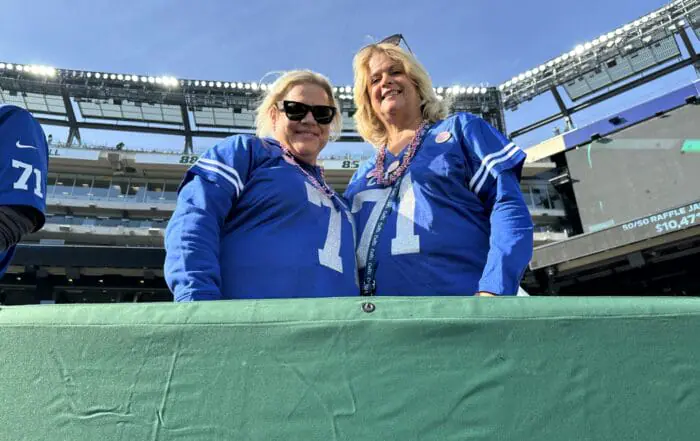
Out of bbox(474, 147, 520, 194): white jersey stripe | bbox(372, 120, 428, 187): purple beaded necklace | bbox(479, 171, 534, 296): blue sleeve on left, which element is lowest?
bbox(479, 171, 534, 296): blue sleeve on left

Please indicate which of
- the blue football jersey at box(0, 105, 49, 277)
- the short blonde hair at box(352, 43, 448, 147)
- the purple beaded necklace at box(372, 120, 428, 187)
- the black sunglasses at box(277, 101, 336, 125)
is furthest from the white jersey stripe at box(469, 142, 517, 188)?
the blue football jersey at box(0, 105, 49, 277)

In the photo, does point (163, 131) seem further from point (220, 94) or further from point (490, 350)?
point (490, 350)

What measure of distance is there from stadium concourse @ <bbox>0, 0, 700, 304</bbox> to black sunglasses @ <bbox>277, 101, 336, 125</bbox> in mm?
13073

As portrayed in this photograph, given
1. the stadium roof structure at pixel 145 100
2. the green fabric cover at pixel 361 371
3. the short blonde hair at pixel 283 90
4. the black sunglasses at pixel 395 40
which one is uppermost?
the stadium roof structure at pixel 145 100

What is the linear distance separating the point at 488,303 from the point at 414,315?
92 millimetres

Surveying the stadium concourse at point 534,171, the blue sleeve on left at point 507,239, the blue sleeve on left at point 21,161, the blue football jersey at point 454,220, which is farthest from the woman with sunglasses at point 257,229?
the stadium concourse at point 534,171

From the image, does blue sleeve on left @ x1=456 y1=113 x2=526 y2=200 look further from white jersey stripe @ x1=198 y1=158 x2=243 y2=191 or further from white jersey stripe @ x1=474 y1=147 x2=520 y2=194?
white jersey stripe @ x1=198 y1=158 x2=243 y2=191

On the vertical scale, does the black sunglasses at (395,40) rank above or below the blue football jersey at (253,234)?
above

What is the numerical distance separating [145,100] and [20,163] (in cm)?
2273

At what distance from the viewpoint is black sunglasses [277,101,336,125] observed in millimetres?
1617

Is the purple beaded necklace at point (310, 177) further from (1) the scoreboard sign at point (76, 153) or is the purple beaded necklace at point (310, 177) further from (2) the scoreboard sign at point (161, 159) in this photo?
(1) the scoreboard sign at point (76, 153)

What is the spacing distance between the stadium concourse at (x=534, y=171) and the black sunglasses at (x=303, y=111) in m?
13.1

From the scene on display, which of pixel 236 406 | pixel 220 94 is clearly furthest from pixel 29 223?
pixel 220 94

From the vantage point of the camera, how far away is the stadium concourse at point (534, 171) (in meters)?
14.3
